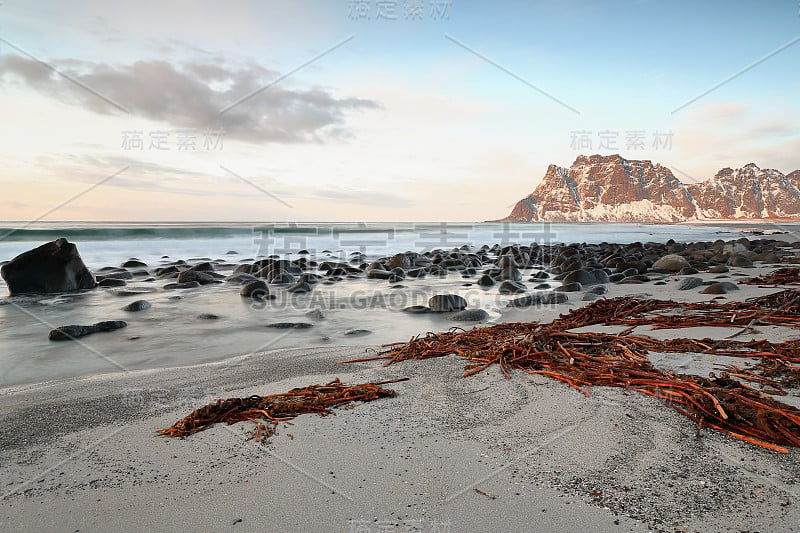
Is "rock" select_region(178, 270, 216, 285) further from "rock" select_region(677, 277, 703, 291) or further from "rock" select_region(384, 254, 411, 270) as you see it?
"rock" select_region(677, 277, 703, 291)

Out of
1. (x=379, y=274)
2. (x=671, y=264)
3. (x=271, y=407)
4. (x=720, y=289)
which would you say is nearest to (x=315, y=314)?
(x=271, y=407)

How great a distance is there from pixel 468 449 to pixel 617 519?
1.91 feet

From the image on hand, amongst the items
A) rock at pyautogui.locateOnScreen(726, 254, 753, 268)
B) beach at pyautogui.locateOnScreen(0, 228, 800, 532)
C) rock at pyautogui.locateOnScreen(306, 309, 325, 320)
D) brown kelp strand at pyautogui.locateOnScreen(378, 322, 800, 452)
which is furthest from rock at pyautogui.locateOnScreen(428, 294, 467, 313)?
rock at pyautogui.locateOnScreen(726, 254, 753, 268)

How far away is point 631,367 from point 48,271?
8973 mm

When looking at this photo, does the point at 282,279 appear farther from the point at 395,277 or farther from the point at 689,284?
the point at 689,284

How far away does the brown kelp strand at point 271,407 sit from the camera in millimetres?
2021

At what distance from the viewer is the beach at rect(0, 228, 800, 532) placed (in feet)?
4.42

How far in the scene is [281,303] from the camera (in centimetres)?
671

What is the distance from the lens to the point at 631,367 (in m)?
2.43

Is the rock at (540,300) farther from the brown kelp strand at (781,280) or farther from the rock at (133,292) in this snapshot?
the rock at (133,292)

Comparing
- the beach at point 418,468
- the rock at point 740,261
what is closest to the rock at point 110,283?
the beach at point 418,468

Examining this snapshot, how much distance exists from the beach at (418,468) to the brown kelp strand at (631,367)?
100mm

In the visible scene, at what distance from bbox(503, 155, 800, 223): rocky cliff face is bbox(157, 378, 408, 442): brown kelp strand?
138 meters

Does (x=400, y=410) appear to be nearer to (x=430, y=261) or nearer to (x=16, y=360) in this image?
(x=16, y=360)
